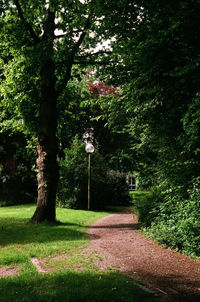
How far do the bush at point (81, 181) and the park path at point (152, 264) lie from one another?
9.30 meters

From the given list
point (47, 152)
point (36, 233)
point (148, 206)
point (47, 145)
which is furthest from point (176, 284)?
point (47, 145)

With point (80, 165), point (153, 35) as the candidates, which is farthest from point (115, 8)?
point (80, 165)

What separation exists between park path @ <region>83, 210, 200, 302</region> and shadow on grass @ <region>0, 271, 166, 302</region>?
477mm

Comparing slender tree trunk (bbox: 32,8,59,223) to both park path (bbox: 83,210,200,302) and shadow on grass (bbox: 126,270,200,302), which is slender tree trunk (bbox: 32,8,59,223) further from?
shadow on grass (bbox: 126,270,200,302)

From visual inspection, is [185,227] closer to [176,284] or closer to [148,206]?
[176,284]

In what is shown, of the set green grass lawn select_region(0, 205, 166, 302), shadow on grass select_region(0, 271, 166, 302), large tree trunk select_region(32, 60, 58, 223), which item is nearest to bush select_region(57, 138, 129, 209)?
large tree trunk select_region(32, 60, 58, 223)

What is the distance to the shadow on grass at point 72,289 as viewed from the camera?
3.94 meters

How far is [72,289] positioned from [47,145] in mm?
7869

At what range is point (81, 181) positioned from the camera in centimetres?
1836

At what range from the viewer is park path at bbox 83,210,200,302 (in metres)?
4.52

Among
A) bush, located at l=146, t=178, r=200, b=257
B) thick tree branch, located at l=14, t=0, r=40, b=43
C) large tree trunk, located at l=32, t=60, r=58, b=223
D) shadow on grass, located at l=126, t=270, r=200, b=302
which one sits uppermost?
thick tree branch, located at l=14, t=0, r=40, b=43

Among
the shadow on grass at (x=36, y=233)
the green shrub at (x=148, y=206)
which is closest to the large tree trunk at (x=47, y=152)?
the shadow on grass at (x=36, y=233)

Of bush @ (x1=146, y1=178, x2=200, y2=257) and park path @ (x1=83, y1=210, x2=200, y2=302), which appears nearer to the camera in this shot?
park path @ (x1=83, y1=210, x2=200, y2=302)

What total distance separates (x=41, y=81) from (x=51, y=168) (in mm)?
3834
